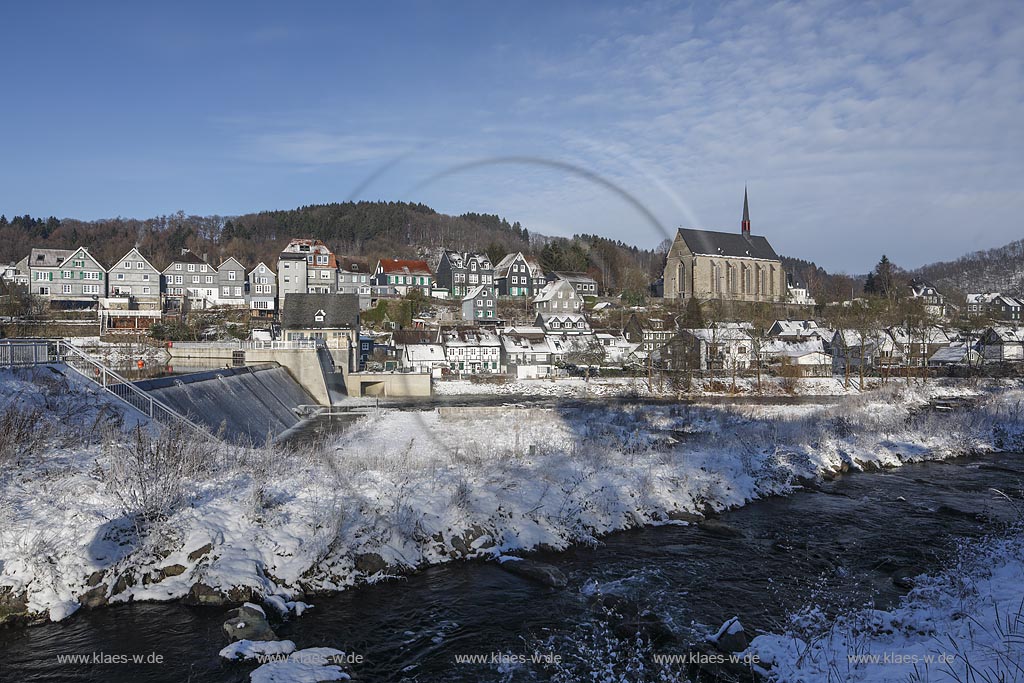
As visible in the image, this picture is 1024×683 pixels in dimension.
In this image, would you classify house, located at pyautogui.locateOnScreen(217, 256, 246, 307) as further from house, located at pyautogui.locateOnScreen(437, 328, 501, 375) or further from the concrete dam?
the concrete dam

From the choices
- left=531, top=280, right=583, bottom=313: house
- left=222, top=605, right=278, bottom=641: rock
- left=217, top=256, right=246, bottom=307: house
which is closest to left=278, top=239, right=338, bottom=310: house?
left=217, top=256, right=246, bottom=307: house

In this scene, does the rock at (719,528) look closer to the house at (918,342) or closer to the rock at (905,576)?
the rock at (905,576)

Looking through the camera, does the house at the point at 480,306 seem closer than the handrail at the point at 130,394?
No

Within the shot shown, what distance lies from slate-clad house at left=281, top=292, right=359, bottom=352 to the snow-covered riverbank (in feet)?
109

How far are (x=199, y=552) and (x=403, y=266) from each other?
3006 inches

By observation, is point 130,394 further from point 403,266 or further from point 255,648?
point 403,266

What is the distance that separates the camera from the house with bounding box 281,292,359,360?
188 ft

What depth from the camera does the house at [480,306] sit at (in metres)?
81.2

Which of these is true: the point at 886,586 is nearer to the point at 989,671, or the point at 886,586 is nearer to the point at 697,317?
the point at 989,671

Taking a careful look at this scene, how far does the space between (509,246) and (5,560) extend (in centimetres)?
9505

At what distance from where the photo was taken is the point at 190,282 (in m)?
78.6

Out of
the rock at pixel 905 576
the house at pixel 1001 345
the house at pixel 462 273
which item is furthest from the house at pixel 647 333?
the rock at pixel 905 576

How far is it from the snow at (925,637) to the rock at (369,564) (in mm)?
6858

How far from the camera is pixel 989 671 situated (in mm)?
6891
